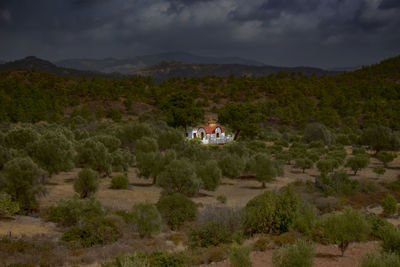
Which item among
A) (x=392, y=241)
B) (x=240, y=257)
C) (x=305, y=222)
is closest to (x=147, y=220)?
(x=305, y=222)

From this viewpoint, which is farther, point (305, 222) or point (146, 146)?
point (146, 146)

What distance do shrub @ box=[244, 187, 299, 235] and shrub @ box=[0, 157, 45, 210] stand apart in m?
11.0

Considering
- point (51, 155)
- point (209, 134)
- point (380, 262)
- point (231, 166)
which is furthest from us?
point (209, 134)

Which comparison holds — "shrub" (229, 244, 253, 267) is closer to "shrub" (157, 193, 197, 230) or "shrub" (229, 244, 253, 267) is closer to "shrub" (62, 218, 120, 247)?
"shrub" (62, 218, 120, 247)

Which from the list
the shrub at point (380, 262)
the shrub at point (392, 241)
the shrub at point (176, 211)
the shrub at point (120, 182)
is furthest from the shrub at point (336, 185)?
the shrub at point (380, 262)

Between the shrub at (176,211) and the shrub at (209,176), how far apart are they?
25.5 ft

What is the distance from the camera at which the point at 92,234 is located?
14406 millimetres

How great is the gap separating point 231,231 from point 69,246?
20.7ft

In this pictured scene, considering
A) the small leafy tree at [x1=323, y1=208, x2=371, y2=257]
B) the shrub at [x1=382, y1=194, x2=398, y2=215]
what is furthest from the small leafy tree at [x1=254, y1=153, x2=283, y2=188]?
the small leafy tree at [x1=323, y1=208, x2=371, y2=257]

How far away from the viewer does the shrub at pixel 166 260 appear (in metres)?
10.2

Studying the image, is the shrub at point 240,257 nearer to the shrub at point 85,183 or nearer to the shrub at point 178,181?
the shrub at point 85,183

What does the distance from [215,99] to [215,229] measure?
2809 inches

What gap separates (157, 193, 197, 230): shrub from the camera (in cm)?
1784

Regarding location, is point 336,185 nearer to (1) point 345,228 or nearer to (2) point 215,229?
(2) point 215,229
